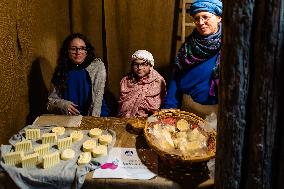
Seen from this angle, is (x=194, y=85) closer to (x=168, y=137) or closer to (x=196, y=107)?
(x=196, y=107)

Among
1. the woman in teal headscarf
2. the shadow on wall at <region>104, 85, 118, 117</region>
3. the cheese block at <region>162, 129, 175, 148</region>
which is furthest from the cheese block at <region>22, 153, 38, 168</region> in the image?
the shadow on wall at <region>104, 85, 118, 117</region>

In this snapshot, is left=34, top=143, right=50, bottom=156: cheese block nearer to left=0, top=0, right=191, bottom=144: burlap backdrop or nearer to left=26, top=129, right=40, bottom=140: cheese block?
left=26, top=129, right=40, bottom=140: cheese block

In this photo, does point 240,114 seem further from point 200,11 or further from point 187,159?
point 200,11

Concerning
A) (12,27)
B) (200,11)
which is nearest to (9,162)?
(12,27)

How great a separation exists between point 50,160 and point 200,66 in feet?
5.77

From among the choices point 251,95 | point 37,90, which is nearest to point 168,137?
point 251,95

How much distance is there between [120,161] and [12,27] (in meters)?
1.97

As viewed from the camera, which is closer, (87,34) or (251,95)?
(251,95)

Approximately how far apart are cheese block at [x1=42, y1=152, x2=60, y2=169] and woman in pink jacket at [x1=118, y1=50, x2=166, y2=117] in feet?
5.14

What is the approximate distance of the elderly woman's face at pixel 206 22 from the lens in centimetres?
300

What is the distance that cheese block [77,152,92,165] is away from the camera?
6.64ft

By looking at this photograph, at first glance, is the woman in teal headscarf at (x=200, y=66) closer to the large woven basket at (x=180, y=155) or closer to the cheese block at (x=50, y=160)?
the large woven basket at (x=180, y=155)

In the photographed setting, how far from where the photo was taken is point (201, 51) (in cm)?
314

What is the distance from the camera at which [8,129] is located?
3.28m
